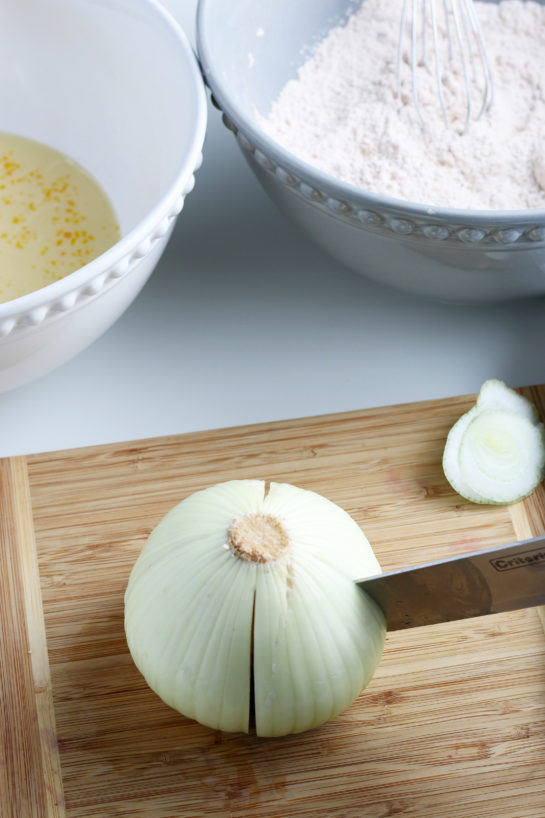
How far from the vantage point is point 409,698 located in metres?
0.96

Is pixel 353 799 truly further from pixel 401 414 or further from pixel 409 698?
pixel 401 414

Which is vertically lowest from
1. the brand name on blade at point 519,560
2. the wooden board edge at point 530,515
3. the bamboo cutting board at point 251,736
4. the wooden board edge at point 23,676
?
the wooden board edge at point 23,676

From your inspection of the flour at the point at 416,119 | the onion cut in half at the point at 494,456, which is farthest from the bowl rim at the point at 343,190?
the onion cut in half at the point at 494,456

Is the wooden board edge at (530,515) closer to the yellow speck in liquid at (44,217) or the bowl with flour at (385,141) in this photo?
the bowl with flour at (385,141)

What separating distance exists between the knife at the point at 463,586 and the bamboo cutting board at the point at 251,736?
4.2 inches

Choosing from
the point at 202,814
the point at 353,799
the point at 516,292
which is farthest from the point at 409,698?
the point at 516,292

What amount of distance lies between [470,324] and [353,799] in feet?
1.89

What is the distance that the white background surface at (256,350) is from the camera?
1153 millimetres

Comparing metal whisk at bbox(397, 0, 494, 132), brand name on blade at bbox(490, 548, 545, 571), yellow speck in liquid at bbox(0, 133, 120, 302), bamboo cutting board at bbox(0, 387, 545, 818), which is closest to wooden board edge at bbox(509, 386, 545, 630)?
bamboo cutting board at bbox(0, 387, 545, 818)

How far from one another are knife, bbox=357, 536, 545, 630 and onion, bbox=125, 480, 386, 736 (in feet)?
0.08

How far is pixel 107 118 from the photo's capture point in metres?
1.25

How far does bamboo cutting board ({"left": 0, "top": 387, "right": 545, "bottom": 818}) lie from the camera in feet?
2.99

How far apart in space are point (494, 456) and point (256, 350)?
312mm

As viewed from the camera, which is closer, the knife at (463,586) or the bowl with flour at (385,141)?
the knife at (463,586)
